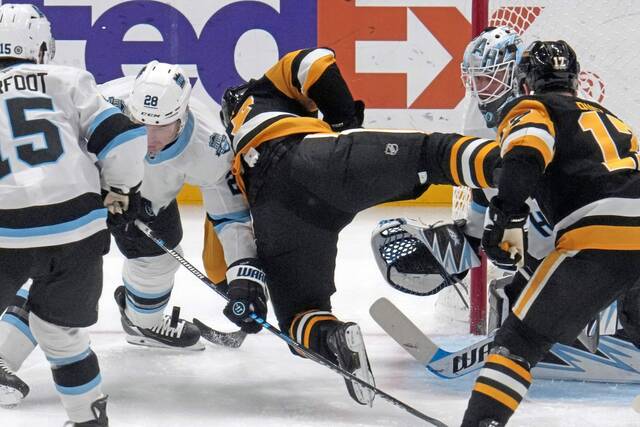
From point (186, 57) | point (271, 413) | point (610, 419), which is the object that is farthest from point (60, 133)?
point (186, 57)

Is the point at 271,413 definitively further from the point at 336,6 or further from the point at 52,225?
the point at 336,6

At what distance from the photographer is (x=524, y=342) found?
106 inches

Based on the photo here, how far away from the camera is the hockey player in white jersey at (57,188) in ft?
8.76

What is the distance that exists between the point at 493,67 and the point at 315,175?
27.7 inches

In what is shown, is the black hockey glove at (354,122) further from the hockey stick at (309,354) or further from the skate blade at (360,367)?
the skate blade at (360,367)

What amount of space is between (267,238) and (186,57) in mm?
2613

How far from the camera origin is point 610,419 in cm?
301

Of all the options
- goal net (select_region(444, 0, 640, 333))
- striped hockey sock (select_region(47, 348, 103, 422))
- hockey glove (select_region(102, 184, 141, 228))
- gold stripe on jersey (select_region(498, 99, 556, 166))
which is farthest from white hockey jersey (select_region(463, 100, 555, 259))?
striped hockey sock (select_region(47, 348, 103, 422))

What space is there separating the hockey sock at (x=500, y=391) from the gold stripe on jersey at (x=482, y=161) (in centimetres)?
50

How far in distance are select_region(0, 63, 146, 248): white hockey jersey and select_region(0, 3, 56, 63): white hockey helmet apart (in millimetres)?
46

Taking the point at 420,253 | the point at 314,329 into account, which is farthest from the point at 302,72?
the point at 314,329

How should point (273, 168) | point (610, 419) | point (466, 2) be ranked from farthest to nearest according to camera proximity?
point (466, 2)
point (273, 168)
point (610, 419)

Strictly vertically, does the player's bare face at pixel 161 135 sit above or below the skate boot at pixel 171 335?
above

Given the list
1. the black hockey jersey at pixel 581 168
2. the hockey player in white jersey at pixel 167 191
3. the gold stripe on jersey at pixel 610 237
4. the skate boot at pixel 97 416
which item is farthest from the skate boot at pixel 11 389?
the gold stripe on jersey at pixel 610 237
